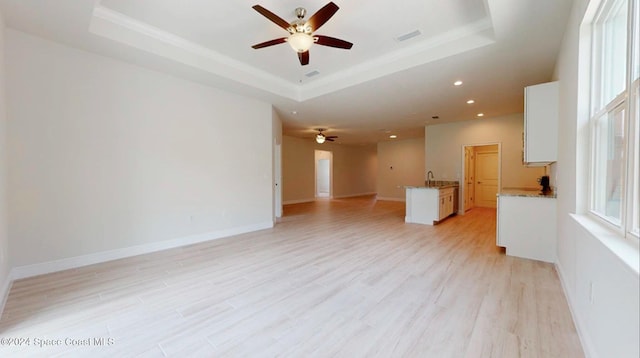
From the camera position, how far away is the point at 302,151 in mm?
10938

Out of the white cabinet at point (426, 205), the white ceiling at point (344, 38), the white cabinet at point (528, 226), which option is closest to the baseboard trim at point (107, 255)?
the white ceiling at point (344, 38)

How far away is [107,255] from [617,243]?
5.19m

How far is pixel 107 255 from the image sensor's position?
360 cm

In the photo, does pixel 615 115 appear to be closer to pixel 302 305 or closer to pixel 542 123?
pixel 542 123

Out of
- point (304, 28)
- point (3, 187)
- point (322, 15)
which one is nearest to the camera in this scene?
point (322, 15)

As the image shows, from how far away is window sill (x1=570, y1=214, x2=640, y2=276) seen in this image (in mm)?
1096

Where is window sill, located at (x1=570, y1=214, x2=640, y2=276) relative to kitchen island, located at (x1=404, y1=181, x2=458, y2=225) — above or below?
above

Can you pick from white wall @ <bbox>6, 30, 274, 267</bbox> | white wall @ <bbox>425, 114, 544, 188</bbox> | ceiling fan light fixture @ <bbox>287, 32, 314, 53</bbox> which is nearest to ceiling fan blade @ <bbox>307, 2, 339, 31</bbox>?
ceiling fan light fixture @ <bbox>287, 32, 314, 53</bbox>

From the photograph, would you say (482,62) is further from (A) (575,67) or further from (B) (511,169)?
(B) (511,169)

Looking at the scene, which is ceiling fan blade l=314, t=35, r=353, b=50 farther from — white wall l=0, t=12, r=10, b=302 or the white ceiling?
white wall l=0, t=12, r=10, b=302

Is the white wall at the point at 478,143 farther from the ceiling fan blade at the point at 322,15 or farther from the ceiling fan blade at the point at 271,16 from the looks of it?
the ceiling fan blade at the point at 271,16

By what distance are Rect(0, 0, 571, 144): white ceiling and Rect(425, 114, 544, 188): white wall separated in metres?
1.66

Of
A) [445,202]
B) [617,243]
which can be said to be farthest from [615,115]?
[445,202]

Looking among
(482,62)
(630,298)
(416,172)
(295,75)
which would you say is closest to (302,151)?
(416,172)
